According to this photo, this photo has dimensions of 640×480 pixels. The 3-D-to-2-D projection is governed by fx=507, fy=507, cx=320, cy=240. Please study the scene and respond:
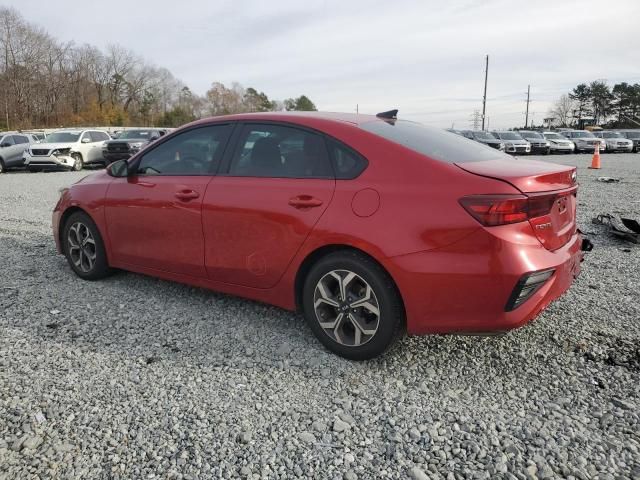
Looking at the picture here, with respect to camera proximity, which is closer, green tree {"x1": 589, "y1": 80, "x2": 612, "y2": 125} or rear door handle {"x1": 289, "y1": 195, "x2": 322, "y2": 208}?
rear door handle {"x1": 289, "y1": 195, "x2": 322, "y2": 208}

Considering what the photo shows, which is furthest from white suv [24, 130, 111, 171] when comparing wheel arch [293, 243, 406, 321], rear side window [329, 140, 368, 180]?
rear side window [329, 140, 368, 180]

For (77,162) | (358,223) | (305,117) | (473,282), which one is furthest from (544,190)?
(77,162)

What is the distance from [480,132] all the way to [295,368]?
3064 cm

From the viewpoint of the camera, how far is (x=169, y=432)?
8.16ft

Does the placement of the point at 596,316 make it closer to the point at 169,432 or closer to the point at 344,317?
the point at 344,317

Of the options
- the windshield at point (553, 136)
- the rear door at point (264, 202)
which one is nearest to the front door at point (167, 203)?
the rear door at point (264, 202)

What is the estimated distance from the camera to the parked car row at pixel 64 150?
63.7 ft

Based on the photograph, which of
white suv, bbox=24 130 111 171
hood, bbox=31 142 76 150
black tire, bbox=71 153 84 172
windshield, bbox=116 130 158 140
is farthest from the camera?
windshield, bbox=116 130 158 140

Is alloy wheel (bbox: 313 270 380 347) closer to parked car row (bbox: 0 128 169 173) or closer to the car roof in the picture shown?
the car roof

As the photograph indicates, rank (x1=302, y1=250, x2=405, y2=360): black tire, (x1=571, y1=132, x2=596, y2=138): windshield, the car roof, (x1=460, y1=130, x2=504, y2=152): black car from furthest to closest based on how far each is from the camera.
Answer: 1. (x1=571, y1=132, x2=596, y2=138): windshield
2. (x1=460, y1=130, x2=504, y2=152): black car
3. the car roof
4. (x1=302, y1=250, x2=405, y2=360): black tire

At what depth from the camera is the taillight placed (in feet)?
8.81

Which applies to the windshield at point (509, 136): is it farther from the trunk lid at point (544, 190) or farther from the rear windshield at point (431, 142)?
the trunk lid at point (544, 190)

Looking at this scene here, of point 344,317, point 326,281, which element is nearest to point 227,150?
point 326,281

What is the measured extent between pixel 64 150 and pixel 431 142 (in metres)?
20.0
